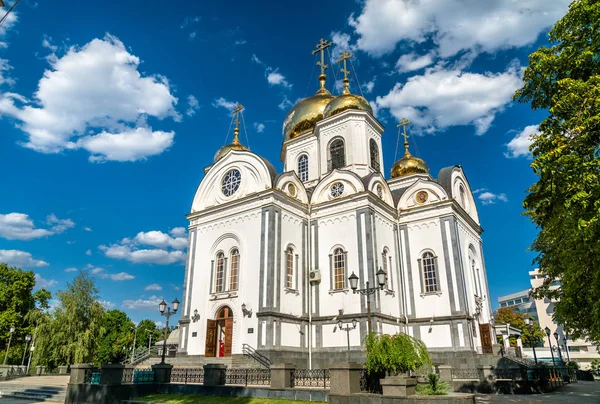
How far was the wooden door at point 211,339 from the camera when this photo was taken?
19344 millimetres

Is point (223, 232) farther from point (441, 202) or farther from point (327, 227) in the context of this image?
point (441, 202)

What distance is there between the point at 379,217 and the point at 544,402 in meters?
11.1

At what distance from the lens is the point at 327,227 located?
21391 millimetres

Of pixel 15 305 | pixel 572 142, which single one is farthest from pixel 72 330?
pixel 572 142

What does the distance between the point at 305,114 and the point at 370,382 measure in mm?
20066

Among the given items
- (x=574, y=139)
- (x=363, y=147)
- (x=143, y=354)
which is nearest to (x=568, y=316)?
(x=574, y=139)

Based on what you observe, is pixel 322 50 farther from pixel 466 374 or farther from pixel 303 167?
pixel 466 374

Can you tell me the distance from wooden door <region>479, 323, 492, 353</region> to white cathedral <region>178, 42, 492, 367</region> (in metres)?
0.05

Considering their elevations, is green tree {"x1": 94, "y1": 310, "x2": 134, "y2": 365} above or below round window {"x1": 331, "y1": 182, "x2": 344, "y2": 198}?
below

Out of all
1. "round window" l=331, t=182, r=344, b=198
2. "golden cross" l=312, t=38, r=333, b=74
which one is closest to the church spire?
"golden cross" l=312, t=38, r=333, b=74

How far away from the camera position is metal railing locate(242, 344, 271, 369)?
16625 millimetres

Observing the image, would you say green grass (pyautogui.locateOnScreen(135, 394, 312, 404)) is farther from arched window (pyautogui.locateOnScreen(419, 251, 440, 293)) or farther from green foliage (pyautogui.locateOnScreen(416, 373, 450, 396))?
arched window (pyautogui.locateOnScreen(419, 251, 440, 293))

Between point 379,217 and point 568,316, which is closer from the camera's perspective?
point 568,316

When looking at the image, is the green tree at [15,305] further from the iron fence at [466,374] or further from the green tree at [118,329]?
the iron fence at [466,374]
